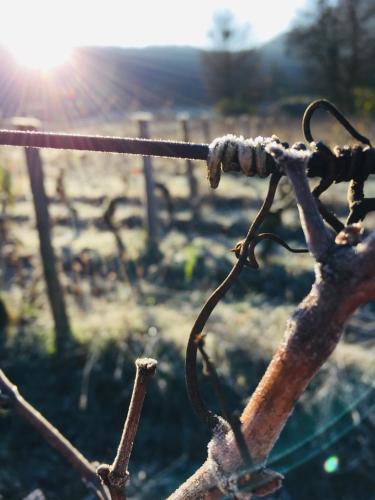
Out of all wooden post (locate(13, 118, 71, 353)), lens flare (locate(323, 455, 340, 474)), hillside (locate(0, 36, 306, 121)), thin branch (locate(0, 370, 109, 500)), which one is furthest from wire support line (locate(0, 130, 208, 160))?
hillside (locate(0, 36, 306, 121))

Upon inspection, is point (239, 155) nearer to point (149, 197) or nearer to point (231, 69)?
point (149, 197)

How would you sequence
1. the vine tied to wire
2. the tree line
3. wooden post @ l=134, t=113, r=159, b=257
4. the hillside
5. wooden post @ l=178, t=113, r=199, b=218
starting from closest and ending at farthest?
1. the vine tied to wire
2. wooden post @ l=134, t=113, r=159, b=257
3. wooden post @ l=178, t=113, r=199, b=218
4. the tree line
5. the hillside

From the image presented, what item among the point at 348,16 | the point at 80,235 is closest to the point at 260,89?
the point at 348,16

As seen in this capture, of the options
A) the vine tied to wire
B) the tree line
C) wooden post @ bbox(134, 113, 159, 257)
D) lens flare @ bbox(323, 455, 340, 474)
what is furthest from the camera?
the tree line

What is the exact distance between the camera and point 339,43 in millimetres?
22250

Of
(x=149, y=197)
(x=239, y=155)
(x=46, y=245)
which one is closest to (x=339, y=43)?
(x=149, y=197)

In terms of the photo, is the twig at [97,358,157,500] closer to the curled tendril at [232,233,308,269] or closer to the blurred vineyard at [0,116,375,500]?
the curled tendril at [232,233,308,269]

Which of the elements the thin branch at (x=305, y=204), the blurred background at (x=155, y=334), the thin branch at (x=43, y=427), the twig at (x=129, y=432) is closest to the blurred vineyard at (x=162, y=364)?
the blurred background at (x=155, y=334)

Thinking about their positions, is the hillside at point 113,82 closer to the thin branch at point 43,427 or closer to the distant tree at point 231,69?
the distant tree at point 231,69

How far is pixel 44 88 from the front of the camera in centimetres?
3109

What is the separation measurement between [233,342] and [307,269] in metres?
1.58

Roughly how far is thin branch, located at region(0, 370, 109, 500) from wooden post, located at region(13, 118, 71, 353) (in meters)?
3.04

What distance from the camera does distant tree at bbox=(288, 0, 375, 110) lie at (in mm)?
21730

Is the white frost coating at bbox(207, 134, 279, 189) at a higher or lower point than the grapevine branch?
higher
